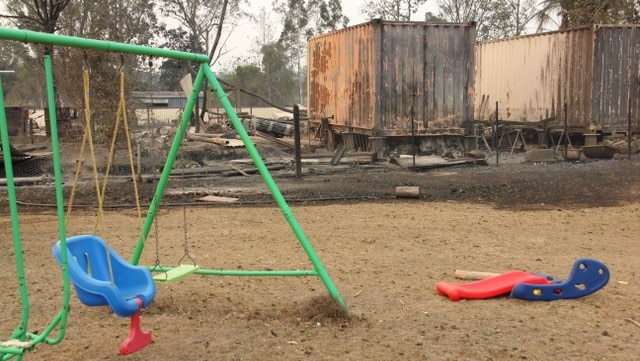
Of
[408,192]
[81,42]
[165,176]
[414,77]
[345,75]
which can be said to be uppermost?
[345,75]

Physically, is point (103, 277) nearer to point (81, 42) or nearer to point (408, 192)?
point (81, 42)

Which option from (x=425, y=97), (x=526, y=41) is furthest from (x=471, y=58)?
(x=526, y=41)

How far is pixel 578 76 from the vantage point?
17.8 metres

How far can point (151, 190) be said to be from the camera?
1182 centimetres

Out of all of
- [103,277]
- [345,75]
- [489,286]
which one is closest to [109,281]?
[103,277]

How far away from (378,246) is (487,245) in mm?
1205

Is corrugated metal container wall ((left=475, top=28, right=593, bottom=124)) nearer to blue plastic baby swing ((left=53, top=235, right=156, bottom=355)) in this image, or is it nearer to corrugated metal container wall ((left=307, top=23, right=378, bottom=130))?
corrugated metal container wall ((left=307, top=23, right=378, bottom=130))

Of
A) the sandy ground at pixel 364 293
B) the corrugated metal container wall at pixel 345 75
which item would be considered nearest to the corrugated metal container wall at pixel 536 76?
the corrugated metal container wall at pixel 345 75

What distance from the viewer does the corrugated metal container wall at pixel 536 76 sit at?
17797 millimetres

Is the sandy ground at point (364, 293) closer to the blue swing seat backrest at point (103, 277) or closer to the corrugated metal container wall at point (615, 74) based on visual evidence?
the blue swing seat backrest at point (103, 277)

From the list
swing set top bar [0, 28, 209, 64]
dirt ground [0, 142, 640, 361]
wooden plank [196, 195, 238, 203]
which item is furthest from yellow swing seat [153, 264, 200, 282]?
wooden plank [196, 195, 238, 203]

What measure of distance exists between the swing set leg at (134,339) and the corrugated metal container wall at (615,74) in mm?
15961

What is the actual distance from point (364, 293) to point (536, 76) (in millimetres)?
16285

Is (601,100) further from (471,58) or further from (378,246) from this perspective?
(378,246)
